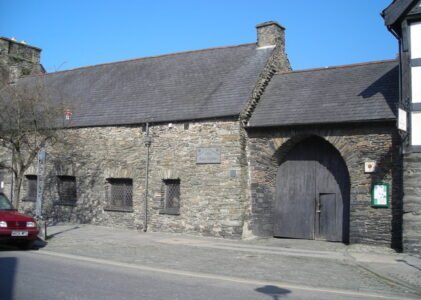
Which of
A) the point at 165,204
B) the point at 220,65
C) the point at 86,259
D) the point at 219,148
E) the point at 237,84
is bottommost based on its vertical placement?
the point at 86,259

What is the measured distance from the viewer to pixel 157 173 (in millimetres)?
17594

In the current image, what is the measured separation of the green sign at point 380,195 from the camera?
13.8 metres

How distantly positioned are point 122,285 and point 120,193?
1070 cm

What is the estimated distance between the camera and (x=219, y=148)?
16312mm

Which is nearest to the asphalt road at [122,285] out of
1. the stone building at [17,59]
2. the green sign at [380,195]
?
the green sign at [380,195]

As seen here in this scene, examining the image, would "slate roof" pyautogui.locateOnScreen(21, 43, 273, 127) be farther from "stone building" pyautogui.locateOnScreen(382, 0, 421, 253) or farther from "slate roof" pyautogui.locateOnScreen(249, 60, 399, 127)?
"stone building" pyautogui.locateOnScreen(382, 0, 421, 253)

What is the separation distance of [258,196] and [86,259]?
22.8 feet

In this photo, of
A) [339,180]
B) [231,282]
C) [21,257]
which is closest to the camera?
[231,282]

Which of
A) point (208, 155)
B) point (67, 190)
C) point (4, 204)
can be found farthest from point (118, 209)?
point (4, 204)

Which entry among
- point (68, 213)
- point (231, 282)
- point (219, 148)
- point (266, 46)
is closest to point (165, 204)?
point (219, 148)

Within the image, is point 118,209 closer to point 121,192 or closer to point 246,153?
point 121,192

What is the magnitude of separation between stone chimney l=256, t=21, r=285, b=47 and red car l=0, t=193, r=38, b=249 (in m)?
11.5

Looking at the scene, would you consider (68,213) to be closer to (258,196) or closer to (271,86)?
(258,196)

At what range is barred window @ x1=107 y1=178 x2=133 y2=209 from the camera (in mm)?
18594
